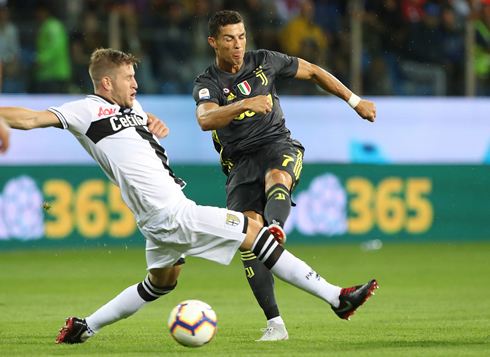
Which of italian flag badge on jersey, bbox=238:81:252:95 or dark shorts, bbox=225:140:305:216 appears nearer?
dark shorts, bbox=225:140:305:216

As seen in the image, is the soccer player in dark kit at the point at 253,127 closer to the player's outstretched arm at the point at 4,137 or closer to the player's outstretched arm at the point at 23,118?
the player's outstretched arm at the point at 23,118

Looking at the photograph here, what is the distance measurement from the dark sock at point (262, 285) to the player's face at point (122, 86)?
155cm

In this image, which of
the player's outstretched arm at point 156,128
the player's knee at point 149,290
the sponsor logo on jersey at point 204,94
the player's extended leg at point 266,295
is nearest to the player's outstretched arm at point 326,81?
the sponsor logo on jersey at point 204,94

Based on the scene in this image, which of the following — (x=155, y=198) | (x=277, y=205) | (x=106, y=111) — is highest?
(x=106, y=111)

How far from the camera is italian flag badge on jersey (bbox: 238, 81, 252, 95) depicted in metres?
6.23

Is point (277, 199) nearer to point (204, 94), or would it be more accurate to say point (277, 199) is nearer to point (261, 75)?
point (204, 94)

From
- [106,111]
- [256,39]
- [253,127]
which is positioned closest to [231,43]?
[253,127]

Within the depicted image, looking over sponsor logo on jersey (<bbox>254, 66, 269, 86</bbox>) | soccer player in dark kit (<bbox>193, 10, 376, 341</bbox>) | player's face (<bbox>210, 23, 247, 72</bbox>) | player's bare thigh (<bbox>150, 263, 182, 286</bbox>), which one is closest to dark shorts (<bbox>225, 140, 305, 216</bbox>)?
soccer player in dark kit (<bbox>193, 10, 376, 341</bbox>)

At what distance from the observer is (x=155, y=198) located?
507 cm

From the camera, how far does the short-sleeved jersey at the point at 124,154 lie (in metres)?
5.04

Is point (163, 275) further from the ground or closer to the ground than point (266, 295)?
further from the ground

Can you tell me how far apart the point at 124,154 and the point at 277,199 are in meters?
1.22

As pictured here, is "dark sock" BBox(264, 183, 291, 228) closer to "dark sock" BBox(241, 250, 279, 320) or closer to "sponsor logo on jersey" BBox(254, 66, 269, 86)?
A: "dark sock" BBox(241, 250, 279, 320)

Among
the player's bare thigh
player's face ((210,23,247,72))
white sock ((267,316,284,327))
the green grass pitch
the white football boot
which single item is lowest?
the green grass pitch
